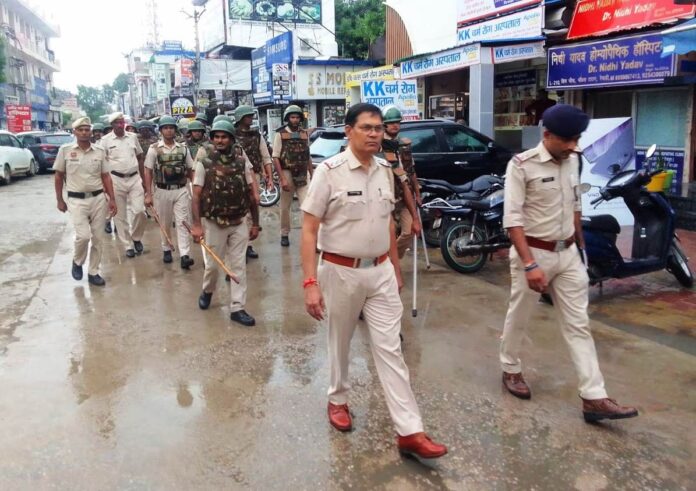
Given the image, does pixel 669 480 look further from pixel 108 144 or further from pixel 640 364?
pixel 108 144

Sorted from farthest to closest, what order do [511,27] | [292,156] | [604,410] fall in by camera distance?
[511,27] < [292,156] < [604,410]

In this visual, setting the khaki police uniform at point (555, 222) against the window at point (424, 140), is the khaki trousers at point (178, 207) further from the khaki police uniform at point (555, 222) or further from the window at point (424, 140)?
the khaki police uniform at point (555, 222)

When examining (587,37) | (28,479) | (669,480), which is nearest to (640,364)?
(669,480)

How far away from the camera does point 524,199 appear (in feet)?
12.2

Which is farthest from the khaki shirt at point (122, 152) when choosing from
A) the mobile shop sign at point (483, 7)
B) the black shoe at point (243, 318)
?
the mobile shop sign at point (483, 7)

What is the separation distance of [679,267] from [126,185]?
6776mm

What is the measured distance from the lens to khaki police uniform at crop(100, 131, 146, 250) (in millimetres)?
8484

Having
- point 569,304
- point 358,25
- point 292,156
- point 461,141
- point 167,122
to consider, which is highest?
point 358,25

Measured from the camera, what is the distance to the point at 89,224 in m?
6.94

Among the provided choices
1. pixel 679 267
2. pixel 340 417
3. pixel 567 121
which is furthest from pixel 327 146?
pixel 340 417

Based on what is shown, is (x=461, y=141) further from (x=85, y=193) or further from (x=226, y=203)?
(x=85, y=193)

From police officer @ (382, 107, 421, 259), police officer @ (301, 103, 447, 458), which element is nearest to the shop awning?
police officer @ (382, 107, 421, 259)

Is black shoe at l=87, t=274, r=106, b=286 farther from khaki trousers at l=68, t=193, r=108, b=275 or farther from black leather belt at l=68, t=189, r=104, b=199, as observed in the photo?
black leather belt at l=68, t=189, r=104, b=199

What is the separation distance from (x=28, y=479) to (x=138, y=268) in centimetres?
485
